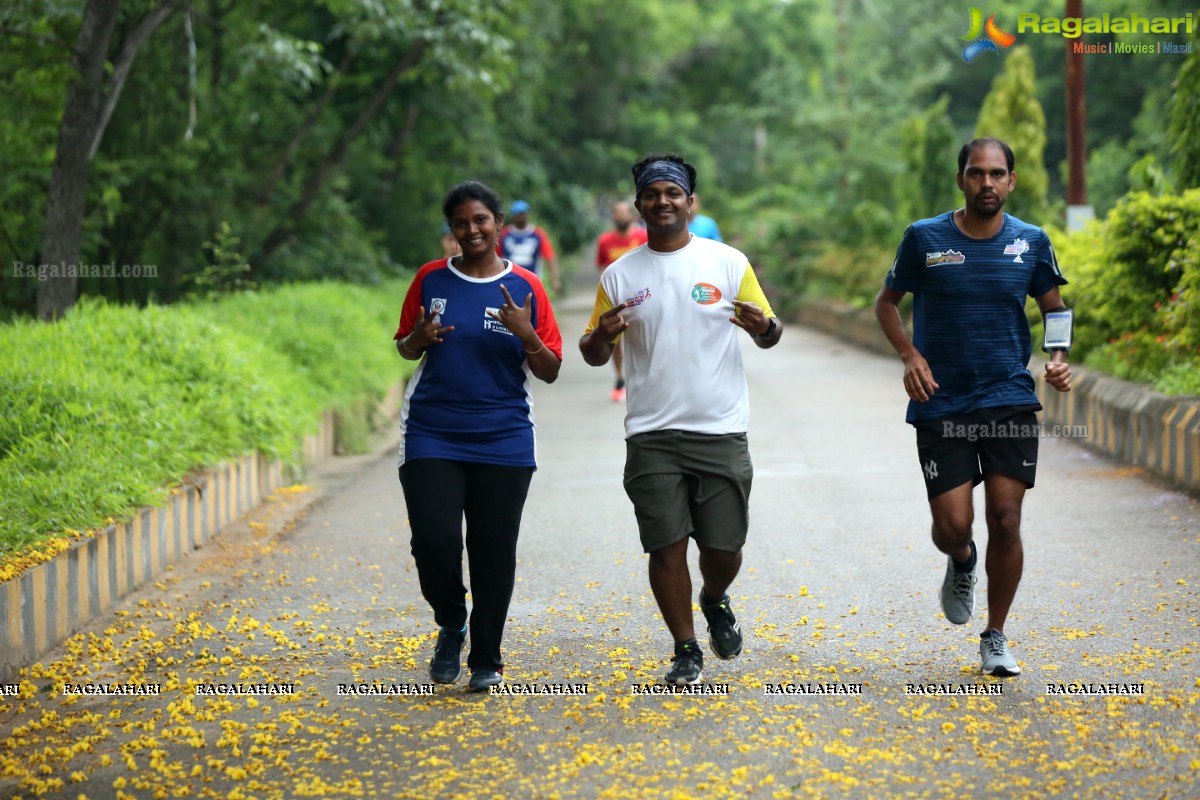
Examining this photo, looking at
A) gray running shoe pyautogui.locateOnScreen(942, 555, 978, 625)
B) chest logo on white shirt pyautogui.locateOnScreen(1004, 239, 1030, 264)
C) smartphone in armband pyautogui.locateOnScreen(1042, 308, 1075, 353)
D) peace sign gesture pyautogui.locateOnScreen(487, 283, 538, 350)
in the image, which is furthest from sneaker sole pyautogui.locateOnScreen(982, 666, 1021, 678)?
peace sign gesture pyautogui.locateOnScreen(487, 283, 538, 350)

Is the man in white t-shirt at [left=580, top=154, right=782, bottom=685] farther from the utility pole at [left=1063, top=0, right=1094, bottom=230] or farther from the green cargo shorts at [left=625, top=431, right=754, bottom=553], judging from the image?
the utility pole at [left=1063, top=0, right=1094, bottom=230]

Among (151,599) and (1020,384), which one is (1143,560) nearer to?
(1020,384)

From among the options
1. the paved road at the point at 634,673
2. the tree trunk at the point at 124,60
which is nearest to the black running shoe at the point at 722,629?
the paved road at the point at 634,673

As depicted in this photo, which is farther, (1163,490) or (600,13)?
(600,13)

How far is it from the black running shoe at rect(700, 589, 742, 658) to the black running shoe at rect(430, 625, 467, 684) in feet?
3.00

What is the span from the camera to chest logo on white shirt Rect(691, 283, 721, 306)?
5.54 metres

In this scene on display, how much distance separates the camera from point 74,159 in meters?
12.7

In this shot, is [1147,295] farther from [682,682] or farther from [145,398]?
[682,682]

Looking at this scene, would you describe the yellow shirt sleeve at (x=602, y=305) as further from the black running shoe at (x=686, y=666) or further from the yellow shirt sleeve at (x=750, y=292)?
the black running shoe at (x=686, y=666)

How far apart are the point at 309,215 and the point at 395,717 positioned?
15.8 meters

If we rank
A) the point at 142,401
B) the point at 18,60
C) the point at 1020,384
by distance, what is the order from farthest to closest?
the point at 18,60
the point at 142,401
the point at 1020,384

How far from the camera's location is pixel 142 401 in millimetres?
9156

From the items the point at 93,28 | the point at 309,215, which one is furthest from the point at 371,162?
the point at 93,28

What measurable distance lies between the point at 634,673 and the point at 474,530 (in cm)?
81
